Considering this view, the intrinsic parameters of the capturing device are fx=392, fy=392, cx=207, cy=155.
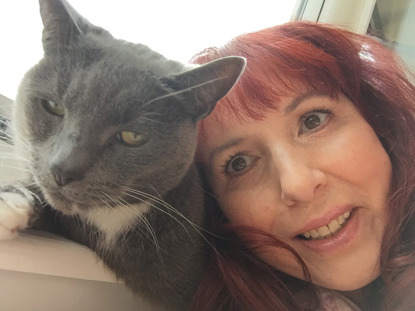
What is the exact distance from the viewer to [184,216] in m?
0.93

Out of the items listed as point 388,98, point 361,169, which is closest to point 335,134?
point 361,169

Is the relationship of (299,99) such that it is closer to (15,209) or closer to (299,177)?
(299,177)

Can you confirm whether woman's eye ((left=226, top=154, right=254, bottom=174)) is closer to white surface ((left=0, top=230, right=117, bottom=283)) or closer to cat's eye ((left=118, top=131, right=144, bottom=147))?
cat's eye ((left=118, top=131, right=144, bottom=147))

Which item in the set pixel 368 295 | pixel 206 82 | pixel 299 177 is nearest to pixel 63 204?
pixel 206 82

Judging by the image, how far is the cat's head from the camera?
765mm

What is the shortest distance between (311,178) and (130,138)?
A: 0.40 m

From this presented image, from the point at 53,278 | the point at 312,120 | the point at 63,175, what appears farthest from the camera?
the point at 312,120

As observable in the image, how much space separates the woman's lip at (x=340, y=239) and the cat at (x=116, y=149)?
11.1 inches

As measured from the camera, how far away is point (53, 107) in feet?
2.73

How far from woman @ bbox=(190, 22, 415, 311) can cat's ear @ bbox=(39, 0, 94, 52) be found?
34 centimetres

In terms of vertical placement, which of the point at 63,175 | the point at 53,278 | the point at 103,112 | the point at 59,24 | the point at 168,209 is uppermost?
the point at 59,24

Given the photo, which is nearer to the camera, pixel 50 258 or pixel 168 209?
pixel 50 258

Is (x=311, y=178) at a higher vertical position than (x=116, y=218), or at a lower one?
higher

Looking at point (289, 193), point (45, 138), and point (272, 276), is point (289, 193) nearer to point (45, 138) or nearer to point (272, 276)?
point (272, 276)
